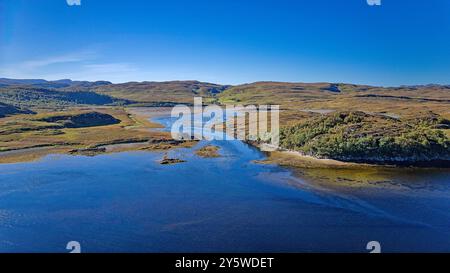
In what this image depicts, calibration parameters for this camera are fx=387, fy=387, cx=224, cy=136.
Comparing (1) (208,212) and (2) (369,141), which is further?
(2) (369,141)

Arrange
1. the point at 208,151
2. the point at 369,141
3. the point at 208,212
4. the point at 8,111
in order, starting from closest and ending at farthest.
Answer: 1. the point at 208,212
2. the point at 369,141
3. the point at 208,151
4. the point at 8,111

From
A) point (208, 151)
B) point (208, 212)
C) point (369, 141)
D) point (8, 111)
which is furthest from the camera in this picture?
point (8, 111)

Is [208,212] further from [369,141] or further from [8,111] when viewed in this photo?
[8,111]

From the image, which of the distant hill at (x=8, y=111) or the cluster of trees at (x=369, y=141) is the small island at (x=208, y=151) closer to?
the cluster of trees at (x=369, y=141)

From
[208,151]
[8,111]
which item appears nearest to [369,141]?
[208,151]

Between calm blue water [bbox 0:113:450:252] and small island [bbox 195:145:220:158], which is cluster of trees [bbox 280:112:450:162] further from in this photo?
small island [bbox 195:145:220:158]

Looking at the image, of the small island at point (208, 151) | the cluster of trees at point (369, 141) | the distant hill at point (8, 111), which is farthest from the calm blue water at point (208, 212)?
the distant hill at point (8, 111)
